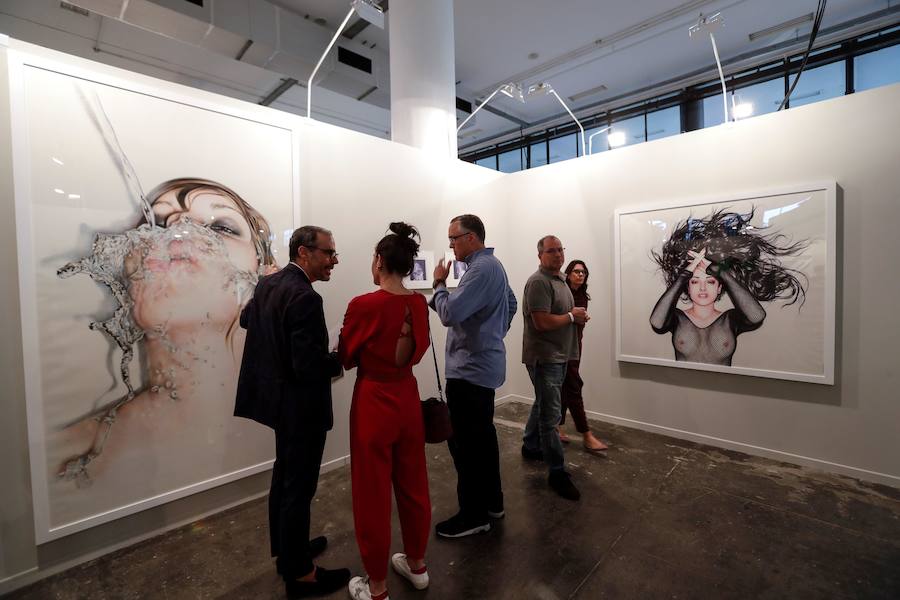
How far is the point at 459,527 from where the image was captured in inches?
89.6

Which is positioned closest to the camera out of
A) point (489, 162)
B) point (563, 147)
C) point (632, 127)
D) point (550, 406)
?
point (550, 406)

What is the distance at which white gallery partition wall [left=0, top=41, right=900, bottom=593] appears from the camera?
1.97 meters

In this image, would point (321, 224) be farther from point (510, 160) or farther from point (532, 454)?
point (510, 160)

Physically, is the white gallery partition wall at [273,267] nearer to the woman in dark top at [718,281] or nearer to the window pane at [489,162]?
the woman in dark top at [718,281]

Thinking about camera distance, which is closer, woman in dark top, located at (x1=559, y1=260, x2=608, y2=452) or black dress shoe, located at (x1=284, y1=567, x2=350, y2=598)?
black dress shoe, located at (x1=284, y1=567, x2=350, y2=598)

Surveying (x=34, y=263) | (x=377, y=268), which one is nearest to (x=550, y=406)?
(x=377, y=268)

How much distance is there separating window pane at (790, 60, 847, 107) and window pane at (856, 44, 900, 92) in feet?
0.48

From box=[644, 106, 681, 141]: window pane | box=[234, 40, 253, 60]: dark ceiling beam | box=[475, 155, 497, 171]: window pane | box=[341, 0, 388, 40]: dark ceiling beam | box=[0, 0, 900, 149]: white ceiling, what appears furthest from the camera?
box=[475, 155, 497, 171]: window pane

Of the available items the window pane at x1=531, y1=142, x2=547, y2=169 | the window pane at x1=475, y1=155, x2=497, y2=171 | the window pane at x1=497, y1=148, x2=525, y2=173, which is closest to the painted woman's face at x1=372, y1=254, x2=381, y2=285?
the window pane at x1=531, y1=142, x2=547, y2=169

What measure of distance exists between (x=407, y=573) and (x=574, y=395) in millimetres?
1896

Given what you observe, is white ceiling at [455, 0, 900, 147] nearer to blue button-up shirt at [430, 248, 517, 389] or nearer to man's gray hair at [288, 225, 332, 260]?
blue button-up shirt at [430, 248, 517, 389]

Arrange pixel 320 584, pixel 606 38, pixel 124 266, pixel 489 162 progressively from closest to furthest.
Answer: pixel 320 584 < pixel 124 266 < pixel 606 38 < pixel 489 162

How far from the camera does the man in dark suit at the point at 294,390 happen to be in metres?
1.72

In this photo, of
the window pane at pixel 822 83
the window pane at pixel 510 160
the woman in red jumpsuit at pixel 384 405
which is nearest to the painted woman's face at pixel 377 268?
the woman in red jumpsuit at pixel 384 405
